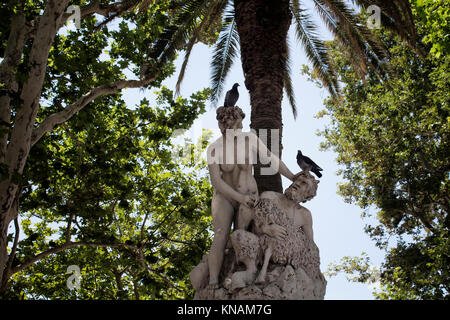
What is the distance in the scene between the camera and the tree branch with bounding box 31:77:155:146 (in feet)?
24.3

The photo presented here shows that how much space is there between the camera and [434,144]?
14.0 metres

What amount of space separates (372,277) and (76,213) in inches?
368

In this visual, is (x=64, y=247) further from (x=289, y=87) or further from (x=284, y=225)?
(x=289, y=87)

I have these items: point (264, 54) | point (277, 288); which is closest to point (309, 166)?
point (277, 288)

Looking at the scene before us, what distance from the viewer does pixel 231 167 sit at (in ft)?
18.6

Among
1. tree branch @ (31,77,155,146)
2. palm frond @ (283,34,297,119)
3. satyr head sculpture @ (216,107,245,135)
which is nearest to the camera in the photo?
satyr head sculpture @ (216,107,245,135)

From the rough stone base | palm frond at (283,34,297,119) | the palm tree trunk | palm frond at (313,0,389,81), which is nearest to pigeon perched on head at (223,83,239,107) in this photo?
the palm tree trunk

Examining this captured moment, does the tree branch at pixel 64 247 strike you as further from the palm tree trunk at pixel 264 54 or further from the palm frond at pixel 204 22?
the palm tree trunk at pixel 264 54

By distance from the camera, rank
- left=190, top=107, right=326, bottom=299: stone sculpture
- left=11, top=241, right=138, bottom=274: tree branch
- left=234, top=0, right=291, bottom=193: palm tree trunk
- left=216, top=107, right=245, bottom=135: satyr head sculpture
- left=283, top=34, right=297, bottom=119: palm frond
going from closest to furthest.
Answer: left=190, top=107, right=326, bottom=299: stone sculpture, left=216, top=107, right=245, bottom=135: satyr head sculpture, left=234, top=0, right=291, bottom=193: palm tree trunk, left=11, top=241, right=138, bottom=274: tree branch, left=283, top=34, right=297, bottom=119: palm frond

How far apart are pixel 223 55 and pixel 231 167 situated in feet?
22.0

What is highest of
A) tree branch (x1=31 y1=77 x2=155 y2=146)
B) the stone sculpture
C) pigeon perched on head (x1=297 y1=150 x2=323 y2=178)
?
tree branch (x1=31 y1=77 x2=155 y2=146)

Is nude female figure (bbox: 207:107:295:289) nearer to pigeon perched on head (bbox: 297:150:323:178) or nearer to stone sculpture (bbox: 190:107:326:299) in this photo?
stone sculpture (bbox: 190:107:326:299)

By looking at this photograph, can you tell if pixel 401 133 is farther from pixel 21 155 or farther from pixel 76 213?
pixel 21 155
